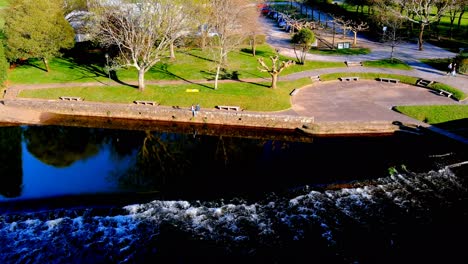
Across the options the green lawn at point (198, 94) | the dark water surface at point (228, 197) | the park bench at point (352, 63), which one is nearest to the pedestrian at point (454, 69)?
the park bench at point (352, 63)

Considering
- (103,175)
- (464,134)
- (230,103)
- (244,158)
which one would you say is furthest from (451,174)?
(103,175)

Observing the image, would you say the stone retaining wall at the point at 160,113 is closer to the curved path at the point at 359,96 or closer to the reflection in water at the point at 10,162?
the curved path at the point at 359,96

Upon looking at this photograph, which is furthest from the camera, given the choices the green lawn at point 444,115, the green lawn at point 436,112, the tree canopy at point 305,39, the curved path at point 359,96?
the tree canopy at point 305,39

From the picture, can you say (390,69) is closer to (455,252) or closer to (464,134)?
(464,134)

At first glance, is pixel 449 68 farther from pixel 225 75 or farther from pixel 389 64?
pixel 225 75

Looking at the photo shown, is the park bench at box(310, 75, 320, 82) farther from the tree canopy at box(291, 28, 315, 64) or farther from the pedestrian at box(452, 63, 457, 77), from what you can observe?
the pedestrian at box(452, 63, 457, 77)

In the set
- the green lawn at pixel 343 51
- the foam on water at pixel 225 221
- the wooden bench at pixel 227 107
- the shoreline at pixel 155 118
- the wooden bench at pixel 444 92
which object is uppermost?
the green lawn at pixel 343 51
